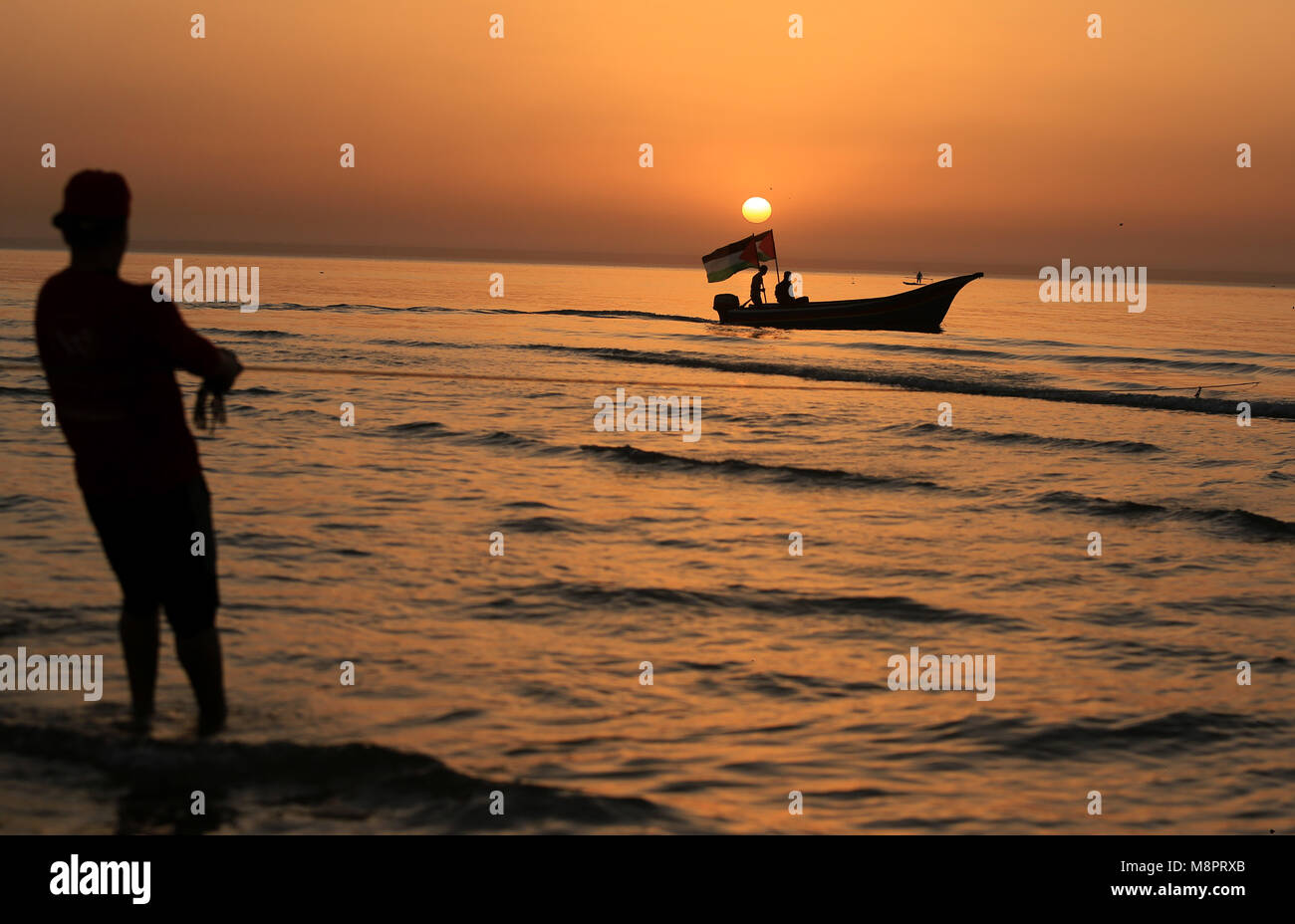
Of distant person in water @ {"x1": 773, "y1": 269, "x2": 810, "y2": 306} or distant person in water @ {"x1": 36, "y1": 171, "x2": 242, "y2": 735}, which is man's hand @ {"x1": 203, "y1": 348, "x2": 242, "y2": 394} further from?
distant person in water @ {"x1": 773, "y1": 269, "x2": 810, "y2": 306}

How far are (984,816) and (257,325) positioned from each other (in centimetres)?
3945

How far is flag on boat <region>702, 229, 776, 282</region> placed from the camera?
137ft

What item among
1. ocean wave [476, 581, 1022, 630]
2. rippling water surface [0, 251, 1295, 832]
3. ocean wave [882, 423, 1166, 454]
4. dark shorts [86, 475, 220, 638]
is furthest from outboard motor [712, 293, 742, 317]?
dark shorts [86, 475, 220, 638]

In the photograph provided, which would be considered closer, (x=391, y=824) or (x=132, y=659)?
(x=391, y=824)

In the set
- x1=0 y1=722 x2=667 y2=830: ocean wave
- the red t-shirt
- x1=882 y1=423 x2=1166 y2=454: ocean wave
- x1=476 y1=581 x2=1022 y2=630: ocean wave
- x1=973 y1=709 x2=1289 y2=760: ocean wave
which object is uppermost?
the red t-shirt

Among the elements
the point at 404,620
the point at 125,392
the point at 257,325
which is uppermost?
the point at 257,325

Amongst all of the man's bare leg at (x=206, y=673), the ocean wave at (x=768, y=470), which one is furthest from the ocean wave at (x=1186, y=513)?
the man's bare leg at (x=206, y=673)

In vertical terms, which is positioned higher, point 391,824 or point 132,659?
point 132,659

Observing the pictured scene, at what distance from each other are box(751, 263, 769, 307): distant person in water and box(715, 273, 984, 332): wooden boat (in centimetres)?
32

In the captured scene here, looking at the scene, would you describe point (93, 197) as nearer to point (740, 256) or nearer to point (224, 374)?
point (224, 374)
